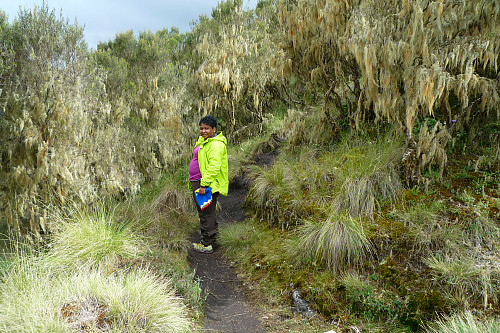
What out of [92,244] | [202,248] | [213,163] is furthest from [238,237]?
[92,244]

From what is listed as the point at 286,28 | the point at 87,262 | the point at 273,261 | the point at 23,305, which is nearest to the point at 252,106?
the point at 286,28

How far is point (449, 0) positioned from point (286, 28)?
2.94m

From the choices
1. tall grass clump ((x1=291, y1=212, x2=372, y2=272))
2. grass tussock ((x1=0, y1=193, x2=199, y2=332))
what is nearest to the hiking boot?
grass tussock ((x1=0, y1=193, x2=199, y2=332))

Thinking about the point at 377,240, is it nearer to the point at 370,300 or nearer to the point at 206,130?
the point at 370,300

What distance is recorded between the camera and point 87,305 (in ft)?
10.2

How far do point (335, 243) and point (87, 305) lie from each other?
2.70m

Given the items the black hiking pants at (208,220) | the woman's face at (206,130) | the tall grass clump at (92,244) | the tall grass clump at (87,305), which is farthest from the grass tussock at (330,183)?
the tall grass clump at (87,305)

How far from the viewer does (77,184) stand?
Answer: 5.42m

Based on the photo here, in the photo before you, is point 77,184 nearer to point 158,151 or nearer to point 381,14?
point 158,151

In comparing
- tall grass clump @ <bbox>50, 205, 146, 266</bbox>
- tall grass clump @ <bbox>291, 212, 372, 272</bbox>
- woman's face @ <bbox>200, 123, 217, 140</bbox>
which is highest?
woman's face @ <bbox>200, 123, 217, 140</bbox>

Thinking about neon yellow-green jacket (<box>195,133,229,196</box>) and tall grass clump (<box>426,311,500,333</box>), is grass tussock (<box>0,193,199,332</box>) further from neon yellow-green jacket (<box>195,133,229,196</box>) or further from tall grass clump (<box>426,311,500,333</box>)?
tall grass clump (<box>426,311,500,333</box>)

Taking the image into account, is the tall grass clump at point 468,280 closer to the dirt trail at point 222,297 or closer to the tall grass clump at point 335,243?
the tall grass clump at point 335,243

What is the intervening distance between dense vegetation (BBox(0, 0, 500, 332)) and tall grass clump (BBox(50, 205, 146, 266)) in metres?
0.09

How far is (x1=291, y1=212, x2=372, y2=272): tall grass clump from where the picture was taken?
3.97 metres
